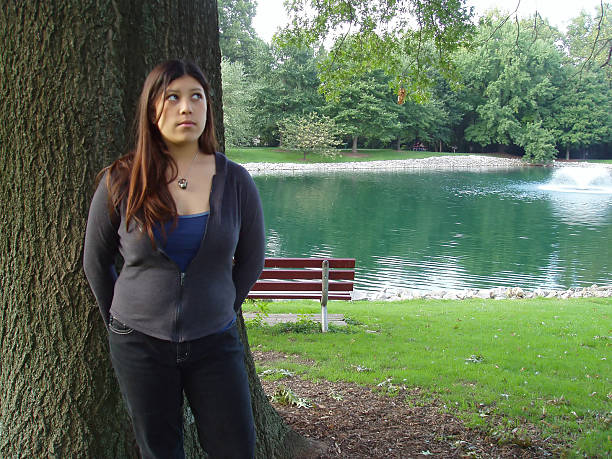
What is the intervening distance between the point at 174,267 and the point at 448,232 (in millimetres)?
18032

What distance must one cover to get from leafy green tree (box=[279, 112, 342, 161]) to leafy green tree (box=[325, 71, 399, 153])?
4.80 feet

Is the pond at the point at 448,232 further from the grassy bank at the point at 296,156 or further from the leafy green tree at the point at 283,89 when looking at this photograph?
the leafy green tree at the point at 283,89

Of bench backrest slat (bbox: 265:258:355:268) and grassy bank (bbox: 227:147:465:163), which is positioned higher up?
grassy bank (bbox: 227:147:465:163)

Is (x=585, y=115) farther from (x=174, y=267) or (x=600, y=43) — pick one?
(x=174, y=267)

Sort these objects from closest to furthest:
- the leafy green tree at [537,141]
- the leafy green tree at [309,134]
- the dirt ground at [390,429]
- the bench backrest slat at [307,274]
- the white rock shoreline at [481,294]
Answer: the dirt ground at [390,429] < the bench backrest slat at [307,274] < the white rock shoreline at [481,294] < the leafy green tree at [309,134] < the leafy green tree at [537,141]

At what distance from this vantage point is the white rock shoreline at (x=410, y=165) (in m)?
42.5

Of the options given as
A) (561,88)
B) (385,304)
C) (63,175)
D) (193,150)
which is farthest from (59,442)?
(561,88)

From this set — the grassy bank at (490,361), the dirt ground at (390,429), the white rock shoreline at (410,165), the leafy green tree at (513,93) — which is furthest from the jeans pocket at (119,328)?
the leafy green tree at (513,93)

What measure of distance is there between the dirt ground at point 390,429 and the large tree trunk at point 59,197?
1.36 meters

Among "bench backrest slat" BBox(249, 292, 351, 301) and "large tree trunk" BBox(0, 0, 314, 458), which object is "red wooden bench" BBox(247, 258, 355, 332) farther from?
"large tree trunk" BBox(0, 0, 314, 458)

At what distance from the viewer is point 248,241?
6.72 feet

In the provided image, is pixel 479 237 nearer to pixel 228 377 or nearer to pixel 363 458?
pixel 363 458

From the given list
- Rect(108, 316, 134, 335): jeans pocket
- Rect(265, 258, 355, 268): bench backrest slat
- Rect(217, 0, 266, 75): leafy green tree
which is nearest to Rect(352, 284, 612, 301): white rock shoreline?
Rect(265, 258, 355, 268): bench backrest slat

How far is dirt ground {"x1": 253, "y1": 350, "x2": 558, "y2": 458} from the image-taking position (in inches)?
120
